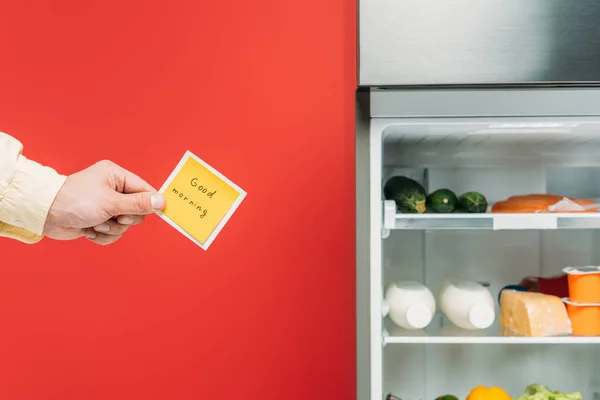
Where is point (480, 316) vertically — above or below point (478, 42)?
below

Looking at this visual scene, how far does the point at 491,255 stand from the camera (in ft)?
5.16

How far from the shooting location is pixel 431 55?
103 centimetres

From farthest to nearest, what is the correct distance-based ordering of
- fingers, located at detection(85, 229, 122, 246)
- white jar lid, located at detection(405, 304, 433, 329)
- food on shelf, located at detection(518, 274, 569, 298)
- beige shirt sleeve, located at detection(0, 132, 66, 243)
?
food on shelf, located at detection(518, 274, 569, 298)
white jar lid, located at detection(405, 304, 433, 329)
fingers, located at detection(85, 229, 122, 246)
beige shirt sleeve, located at detection(0, 132, 66, 243)

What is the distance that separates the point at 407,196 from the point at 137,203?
67cm

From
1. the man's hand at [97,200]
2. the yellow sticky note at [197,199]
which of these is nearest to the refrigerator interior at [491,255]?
the yellow sticky note at [197,199]

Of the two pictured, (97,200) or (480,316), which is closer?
(97,200)

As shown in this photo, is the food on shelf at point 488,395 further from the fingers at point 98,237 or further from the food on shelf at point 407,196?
the fingers at point 98,237

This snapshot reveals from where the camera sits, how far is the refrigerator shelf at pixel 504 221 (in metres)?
1.26

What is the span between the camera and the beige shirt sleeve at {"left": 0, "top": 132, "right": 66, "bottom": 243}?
102 cm

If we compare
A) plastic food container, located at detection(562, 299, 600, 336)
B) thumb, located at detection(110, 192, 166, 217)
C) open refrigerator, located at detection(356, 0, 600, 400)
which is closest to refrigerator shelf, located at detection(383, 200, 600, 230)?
open refrigerator, located at detection(356, 0, 600, 400)

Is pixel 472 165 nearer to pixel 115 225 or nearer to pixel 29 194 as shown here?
pixel 115 225

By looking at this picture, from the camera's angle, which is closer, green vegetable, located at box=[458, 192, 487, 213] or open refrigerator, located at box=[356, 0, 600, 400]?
open refrigerator, located at box=[356, 0, 600, 400]

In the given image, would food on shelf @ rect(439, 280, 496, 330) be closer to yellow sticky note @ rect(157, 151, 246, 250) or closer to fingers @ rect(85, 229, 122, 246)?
yellow sticky note @ rect(157, 151, 246, 250)

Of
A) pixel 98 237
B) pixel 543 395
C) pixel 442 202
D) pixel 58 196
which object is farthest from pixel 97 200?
pixel 543 395
